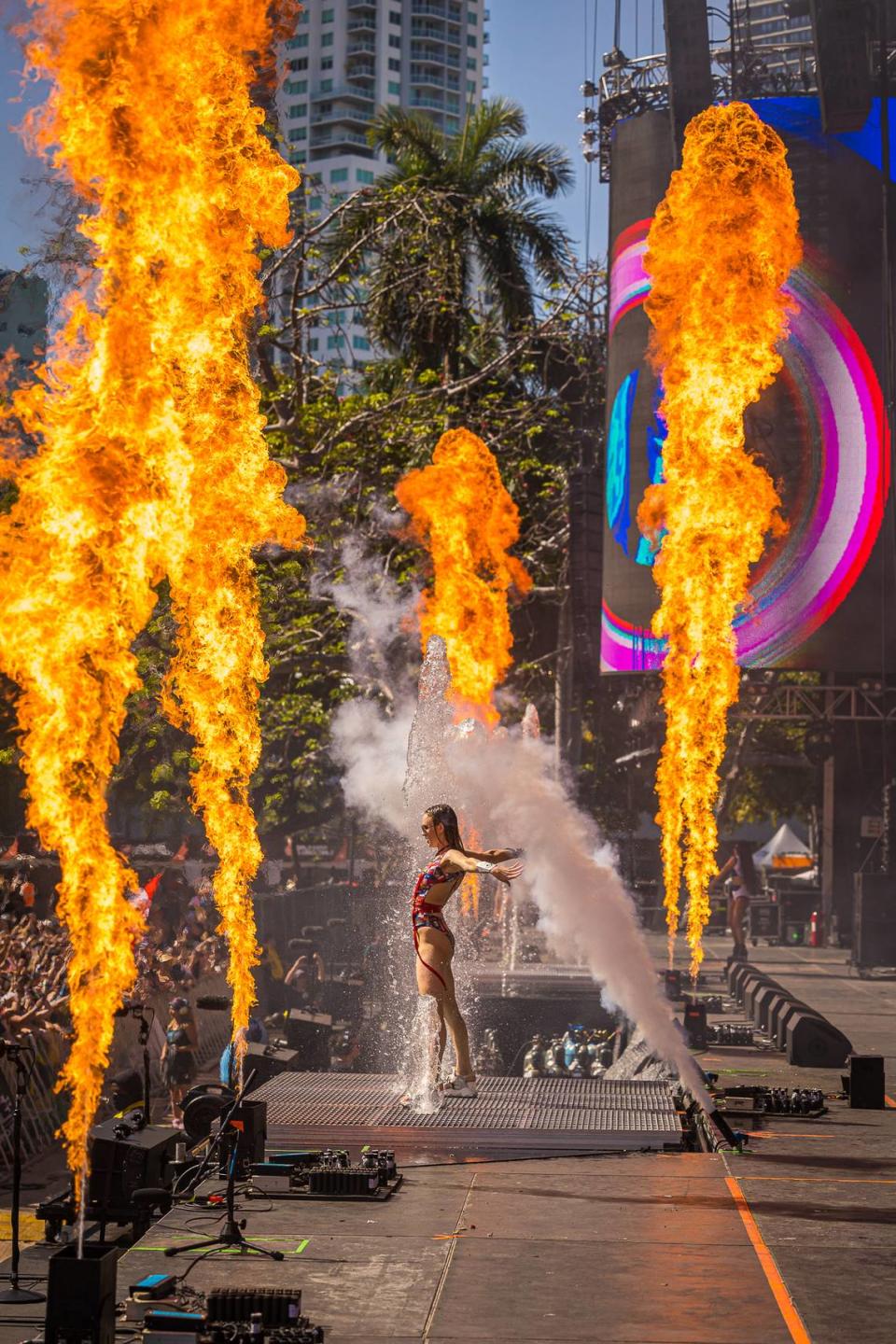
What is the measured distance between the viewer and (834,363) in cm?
3067

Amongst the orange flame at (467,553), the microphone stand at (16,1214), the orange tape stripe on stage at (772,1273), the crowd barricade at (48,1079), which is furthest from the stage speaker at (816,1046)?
the orange flame at (467,553)

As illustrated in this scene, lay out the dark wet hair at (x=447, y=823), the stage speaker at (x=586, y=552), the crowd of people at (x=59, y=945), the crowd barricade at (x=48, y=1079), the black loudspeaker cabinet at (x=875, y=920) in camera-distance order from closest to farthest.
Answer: the dark wet hair at (x=447, y=823) → the crowd of people at (x=59, y=945) → the crowd barricade at (x=48, y=1079) → the black loudspeaker cabinet at (x=875, y=920) → the stage speaker at (x=586, y=552)

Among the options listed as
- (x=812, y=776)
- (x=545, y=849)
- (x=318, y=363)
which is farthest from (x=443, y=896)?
(x=812, y=776)

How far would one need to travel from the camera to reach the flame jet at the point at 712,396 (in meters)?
27.1

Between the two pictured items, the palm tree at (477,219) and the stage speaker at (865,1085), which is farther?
→ the palm tree at (477,219)

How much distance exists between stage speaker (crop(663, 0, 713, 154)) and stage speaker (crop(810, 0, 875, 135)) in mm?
1967

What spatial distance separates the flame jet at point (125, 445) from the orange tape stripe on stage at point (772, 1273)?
3016mm

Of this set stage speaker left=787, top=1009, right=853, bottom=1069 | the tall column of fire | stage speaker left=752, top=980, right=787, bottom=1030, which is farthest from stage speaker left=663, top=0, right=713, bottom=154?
stage speaker left=787, top=1009, right=853, bottom=1069

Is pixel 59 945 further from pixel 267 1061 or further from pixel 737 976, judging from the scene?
pixel 737 976

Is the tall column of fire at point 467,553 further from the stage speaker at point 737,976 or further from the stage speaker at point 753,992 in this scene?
the stage speaker at point 753,992

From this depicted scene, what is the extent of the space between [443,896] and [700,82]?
23279 millimetres

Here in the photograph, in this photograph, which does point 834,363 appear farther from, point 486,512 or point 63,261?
point 63,261

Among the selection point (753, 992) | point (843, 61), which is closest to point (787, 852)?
point (843, 61)

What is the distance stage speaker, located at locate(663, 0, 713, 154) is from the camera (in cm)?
3166
